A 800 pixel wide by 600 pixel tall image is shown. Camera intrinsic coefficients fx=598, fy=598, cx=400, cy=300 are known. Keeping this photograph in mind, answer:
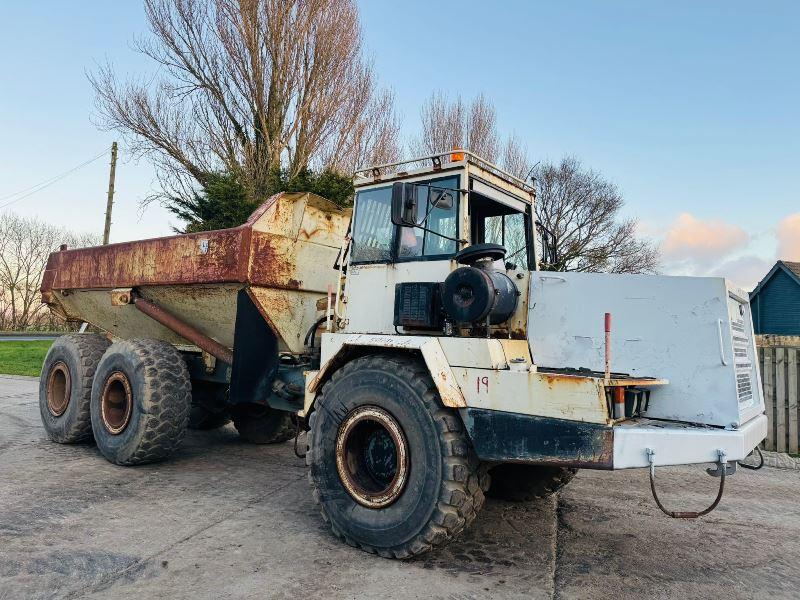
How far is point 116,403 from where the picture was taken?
657 cm

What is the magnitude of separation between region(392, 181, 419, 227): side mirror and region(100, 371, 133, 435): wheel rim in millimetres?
3710

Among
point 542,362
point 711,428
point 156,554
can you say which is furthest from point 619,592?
point 156,554

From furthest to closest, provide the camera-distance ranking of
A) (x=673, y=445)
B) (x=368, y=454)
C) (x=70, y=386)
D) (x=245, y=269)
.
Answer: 1. (x=70, y=386)
2. (x=245, y=269)
3. (x=368, y=454)
4. (x=673, y=445)

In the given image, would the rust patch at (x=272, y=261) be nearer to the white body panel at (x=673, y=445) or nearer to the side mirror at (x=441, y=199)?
the side mirror at (x=441, y=199)

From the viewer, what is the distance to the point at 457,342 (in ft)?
12.6

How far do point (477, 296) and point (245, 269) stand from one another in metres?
2.60

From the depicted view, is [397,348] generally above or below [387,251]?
below

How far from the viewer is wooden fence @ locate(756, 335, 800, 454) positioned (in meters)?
8.17

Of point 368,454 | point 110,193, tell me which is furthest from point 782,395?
point 110,193

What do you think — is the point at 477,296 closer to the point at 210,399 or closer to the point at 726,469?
the point at 726,469

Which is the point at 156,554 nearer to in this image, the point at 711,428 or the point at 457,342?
the point at 457,342

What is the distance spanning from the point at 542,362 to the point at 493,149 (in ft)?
66.3

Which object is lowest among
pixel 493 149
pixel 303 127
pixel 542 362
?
pixel 542 362

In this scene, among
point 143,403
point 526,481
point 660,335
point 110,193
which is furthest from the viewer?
point 110,193
